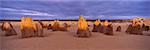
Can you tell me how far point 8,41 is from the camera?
3350 millimetres

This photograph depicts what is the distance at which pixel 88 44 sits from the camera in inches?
124

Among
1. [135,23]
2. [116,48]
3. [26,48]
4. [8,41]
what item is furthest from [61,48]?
[135,23]

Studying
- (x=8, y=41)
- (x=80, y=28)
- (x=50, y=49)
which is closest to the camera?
(x=50, y=49)

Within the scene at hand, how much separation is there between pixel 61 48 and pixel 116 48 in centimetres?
56

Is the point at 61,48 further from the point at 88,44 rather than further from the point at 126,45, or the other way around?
the point at 126,45

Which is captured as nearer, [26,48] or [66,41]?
[26,48]

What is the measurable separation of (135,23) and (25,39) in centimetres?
182

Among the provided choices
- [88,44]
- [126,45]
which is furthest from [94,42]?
[126,45]

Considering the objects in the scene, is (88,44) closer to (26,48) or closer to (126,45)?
(126,45)

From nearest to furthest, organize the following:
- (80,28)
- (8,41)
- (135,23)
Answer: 1. (8,41)
2. (80,28)
3. (135,23)

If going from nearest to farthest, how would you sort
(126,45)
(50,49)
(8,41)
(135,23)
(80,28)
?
(50,49) < (126,45) < (8,41) < (80,28) < (135,23)

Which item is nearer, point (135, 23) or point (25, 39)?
point (25, 39)

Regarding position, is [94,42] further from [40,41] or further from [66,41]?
[40,41]

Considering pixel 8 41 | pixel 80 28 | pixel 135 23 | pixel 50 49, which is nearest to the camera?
pixel 50 49
